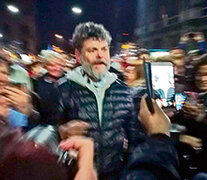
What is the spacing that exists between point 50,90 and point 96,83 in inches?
22.7

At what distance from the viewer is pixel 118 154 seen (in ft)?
8.34

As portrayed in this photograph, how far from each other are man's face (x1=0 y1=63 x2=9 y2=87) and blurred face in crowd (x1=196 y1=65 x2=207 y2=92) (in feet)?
7.34

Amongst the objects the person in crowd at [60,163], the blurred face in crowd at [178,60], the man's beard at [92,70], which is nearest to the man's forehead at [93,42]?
the man's beard at [92,70]

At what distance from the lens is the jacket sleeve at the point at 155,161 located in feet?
3.62

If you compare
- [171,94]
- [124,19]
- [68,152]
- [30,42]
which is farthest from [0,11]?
[68,152]

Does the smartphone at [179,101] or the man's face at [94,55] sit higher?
the man's face at [94,55]

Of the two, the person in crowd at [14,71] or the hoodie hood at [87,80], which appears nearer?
the hoodie hood at [87,80]

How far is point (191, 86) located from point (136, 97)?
1588 millimetres

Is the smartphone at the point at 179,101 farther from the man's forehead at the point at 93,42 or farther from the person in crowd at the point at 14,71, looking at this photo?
the person in crowd at the point at 14,71

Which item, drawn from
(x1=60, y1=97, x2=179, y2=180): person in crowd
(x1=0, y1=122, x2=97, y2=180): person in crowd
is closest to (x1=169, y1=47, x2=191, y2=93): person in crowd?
(x1=60, y1=97, x2=179, y2=180): person in crowd

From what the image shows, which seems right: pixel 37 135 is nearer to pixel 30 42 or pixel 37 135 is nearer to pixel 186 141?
pixel 186 141

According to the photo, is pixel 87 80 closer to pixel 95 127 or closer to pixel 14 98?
pixel 95 127

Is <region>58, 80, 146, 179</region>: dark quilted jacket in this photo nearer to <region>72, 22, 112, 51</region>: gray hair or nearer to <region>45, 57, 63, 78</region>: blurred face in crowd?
<region>72, 22, 112, 51</region>: gray hair

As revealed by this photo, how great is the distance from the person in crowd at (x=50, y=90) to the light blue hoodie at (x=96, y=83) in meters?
0.11
